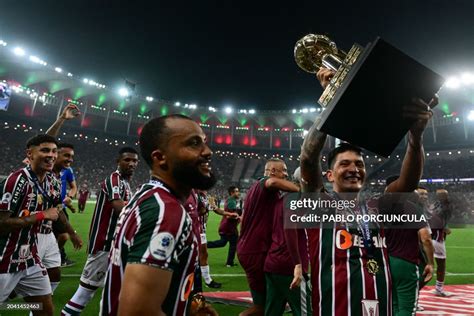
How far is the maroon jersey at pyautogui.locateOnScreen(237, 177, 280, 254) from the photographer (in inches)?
161

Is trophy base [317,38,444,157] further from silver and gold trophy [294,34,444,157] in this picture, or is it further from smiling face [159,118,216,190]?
smiling face [159,118,216,190]

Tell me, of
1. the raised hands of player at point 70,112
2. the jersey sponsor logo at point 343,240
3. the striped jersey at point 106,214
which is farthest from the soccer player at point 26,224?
the jersey sponsor logo at point 343,240

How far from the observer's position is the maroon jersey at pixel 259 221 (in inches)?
161

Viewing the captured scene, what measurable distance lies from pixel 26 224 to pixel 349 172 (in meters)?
3.04

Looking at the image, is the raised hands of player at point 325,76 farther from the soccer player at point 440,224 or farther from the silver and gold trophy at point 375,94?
the soccer player at point 440,224

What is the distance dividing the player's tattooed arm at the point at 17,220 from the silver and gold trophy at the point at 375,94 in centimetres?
304

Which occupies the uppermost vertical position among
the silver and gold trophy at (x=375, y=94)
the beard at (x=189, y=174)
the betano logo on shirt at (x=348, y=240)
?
the silver and gold trophy at (x=375, y=94)

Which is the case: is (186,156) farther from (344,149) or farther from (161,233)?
(344,149)

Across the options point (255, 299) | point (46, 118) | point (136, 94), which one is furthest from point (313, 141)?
point (136, 94)

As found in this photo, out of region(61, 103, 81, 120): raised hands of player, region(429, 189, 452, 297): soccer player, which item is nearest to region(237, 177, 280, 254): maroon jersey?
region(61, 103, 81, 120): raised hands of player

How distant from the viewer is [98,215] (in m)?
5.21

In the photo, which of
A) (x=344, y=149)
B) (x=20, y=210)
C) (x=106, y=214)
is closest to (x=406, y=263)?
(x=344, y=149)

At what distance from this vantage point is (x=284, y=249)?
151 inches

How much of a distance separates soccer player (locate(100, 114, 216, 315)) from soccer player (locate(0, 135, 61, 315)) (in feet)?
7.83
